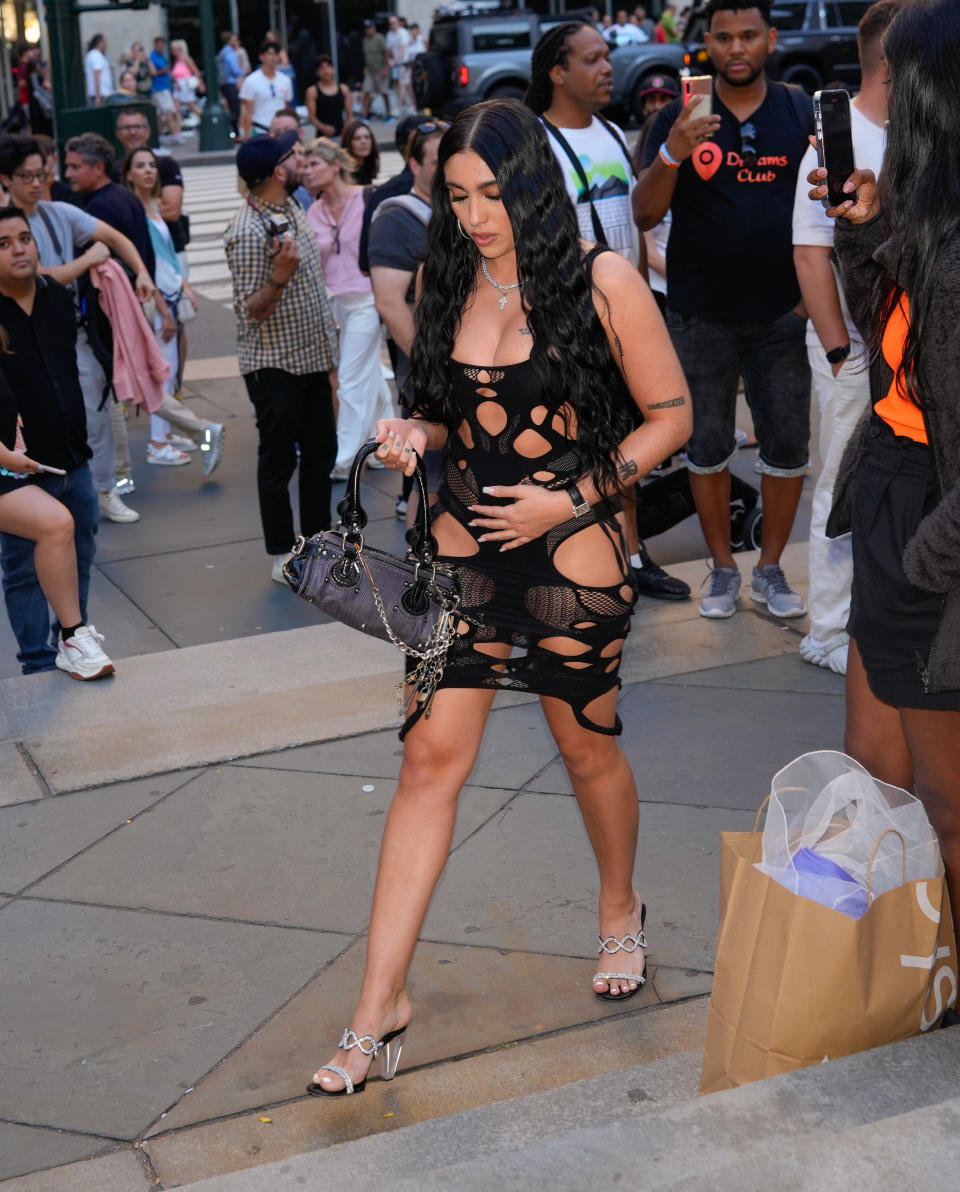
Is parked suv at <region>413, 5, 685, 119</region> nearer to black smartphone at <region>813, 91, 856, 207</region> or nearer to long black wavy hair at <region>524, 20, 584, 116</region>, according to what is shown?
long black wavy hair at <region>524, 20, 584, 116</region>

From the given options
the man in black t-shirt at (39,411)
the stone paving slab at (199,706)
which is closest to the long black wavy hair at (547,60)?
the man in black t-shirt at (39,411)

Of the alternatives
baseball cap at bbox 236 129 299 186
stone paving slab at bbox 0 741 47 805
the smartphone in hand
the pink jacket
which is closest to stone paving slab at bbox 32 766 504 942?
stone paving slab at bbox 0 741 47 805

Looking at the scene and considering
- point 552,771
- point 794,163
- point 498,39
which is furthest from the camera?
point 498,39

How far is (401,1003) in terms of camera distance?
3164 millimetres

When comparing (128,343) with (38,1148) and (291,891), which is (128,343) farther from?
(38,1148)

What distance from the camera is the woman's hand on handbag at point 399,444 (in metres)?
3.03

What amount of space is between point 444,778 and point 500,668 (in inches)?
10.4

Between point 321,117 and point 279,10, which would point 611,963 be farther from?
point 279,10

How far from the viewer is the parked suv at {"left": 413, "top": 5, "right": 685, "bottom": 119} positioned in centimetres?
2567

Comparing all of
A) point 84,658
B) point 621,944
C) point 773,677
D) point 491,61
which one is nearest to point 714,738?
point 773,677

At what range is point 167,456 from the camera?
→ 30.4ft

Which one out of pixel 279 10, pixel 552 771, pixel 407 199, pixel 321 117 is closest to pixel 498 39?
pixel 321 117

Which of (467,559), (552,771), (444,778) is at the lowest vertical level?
(552,771)

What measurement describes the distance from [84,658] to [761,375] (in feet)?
9.07
